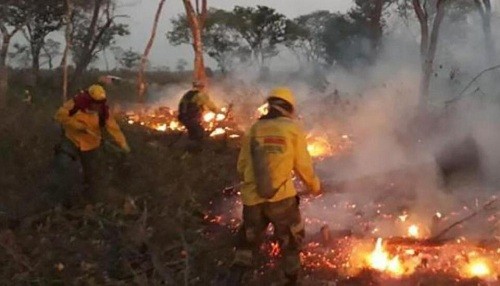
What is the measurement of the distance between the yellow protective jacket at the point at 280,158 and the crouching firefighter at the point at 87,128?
3274 millimetres

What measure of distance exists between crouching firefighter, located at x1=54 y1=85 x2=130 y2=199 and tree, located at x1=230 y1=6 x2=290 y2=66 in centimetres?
2830

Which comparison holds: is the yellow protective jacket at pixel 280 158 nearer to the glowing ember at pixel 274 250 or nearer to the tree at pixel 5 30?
the glowing ember at pixel 274 250

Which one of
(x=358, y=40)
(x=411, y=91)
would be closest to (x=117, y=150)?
(x=411, y=91)

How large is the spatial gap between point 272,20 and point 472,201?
96.1ft

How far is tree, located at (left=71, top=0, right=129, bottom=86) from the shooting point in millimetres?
22156

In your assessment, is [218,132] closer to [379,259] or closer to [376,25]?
[379,259]

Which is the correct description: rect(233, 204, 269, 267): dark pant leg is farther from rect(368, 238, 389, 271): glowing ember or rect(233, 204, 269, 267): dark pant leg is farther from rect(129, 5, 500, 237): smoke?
rect(129, 5, 500, 237): smoke

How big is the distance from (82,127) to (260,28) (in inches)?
1166

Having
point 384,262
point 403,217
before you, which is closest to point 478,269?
point 384,262

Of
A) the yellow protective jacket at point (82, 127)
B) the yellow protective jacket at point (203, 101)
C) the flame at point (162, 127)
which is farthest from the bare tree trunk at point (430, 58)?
the yellow protective jacket at point (82, 127)

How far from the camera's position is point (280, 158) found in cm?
661

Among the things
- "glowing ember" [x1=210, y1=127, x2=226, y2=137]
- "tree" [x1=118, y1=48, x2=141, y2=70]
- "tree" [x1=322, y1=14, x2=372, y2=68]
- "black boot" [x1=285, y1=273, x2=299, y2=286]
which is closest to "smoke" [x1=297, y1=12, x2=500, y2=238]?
"black boot" [x1=285, y1=273, x2=299, y2=286]

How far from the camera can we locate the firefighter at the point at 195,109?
44.3 ft

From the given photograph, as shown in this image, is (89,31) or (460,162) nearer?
(460,162)
